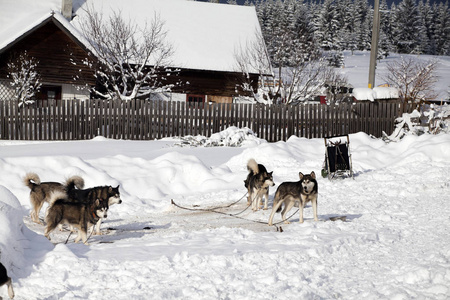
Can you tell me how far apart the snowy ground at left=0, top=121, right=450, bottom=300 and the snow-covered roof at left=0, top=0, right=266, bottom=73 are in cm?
1631

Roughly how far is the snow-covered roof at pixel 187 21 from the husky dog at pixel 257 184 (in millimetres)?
19966

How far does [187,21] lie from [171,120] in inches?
543

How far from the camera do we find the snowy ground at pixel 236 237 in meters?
6.04

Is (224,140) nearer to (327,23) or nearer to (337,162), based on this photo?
(337,162)

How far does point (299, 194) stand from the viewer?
9492 millimetres

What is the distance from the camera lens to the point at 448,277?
6.41 meters

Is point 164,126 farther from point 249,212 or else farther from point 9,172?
point 249,212

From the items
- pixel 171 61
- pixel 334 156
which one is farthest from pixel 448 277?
pixel 171 61

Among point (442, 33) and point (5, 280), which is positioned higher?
point (442, 33)

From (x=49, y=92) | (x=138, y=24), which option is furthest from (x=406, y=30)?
(x=49, y=92)

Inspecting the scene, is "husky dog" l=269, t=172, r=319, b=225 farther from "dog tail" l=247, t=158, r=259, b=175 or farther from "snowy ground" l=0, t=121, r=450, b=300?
"dog tail" l=247, t=158, r=259, b=175

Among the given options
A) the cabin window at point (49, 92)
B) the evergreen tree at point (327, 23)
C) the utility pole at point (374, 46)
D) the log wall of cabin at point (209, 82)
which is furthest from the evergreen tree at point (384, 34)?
the cabin window at point (49, 92)

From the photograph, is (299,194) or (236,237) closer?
(236,237)

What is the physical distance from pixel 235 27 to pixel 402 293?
1169 inches
